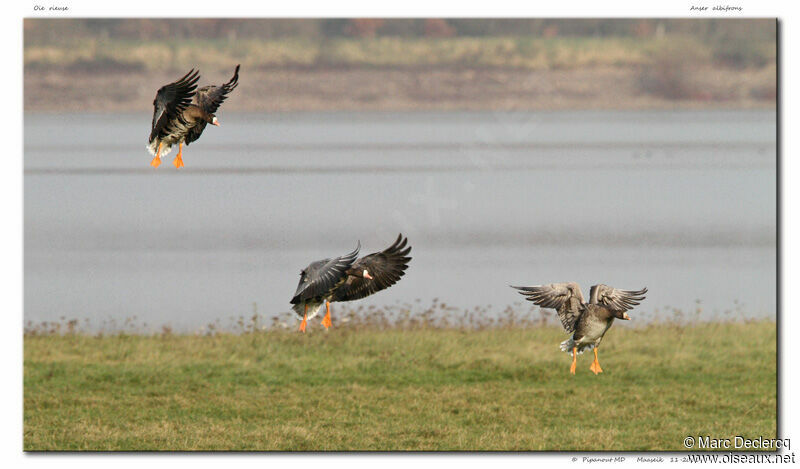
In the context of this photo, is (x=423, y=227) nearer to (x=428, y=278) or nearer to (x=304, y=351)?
(x=428, y=278)

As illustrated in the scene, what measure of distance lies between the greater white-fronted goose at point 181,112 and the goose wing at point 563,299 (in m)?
2.64

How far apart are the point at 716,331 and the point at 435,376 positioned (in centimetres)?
545

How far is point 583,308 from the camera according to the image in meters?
7.78

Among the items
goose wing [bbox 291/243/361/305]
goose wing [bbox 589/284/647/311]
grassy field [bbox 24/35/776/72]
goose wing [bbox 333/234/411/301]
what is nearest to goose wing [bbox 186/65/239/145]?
goose wing [bbox 291/243/361/305]

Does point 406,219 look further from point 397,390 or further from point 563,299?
point 563,299

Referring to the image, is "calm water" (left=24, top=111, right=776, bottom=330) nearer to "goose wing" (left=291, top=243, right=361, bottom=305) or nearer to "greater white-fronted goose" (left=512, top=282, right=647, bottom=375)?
"goose wing" (left=291, top=243, right=361, bottom=305)

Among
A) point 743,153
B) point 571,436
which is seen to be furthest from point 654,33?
point 571,436

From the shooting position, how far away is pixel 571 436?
13836mm

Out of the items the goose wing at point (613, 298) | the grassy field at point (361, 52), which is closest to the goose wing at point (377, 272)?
the goose wing at point (613, 298)

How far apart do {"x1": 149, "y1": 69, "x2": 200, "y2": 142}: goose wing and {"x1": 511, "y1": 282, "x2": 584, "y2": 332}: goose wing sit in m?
2.82

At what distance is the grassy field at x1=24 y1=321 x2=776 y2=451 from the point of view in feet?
45.4

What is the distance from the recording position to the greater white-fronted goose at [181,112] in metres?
7.77

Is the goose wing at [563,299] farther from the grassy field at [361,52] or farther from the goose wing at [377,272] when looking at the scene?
the grassy field at [361,52]

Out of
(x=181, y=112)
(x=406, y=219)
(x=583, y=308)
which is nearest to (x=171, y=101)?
(x=181, y=112)
